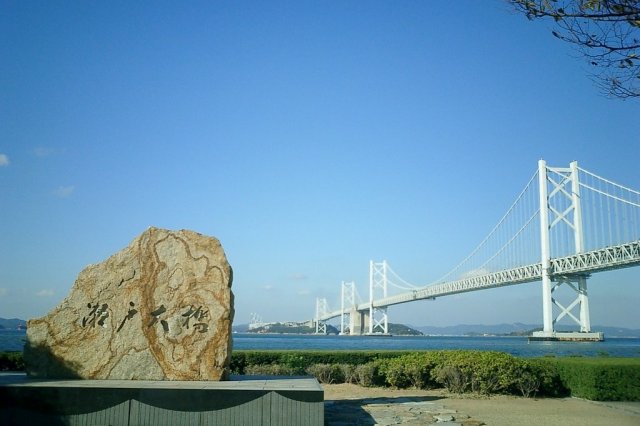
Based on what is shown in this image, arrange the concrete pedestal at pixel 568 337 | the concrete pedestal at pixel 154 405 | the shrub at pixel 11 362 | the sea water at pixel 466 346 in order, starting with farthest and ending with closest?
the concrete pedestal at pixel 568 337
the sea water at pixel 466 346
the shrub at pixel 11 362
the concrete pedestal at pixel 154 405

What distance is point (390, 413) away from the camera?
347 inches

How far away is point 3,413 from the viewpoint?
22.2 ft

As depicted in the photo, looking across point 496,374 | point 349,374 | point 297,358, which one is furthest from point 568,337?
point 496,374

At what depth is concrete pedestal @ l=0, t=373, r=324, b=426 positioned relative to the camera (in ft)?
22.2

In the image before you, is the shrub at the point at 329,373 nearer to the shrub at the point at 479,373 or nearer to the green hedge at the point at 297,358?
the green hedge at the point at 297,358

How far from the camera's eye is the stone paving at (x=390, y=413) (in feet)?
26.7

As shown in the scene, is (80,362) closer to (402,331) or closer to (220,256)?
(220,256)

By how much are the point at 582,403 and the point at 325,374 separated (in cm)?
526

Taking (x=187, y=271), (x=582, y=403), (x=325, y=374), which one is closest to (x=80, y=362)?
(x=187, y=271)

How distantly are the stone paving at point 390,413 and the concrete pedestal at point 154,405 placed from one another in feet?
3.97

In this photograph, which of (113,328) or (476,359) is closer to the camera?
(113,328)

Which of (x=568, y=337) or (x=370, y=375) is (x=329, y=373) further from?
(x=568, y=337)

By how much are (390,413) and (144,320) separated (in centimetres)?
381

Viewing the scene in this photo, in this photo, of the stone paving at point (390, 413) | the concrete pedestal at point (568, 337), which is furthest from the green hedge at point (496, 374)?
the concrete pedestal at point (568, 337)
